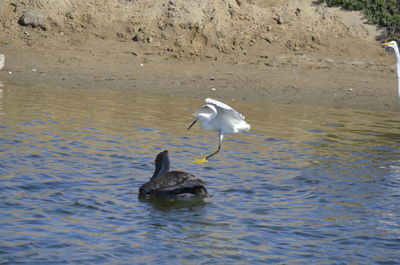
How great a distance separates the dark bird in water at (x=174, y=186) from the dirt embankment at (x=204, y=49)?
28.1 ft

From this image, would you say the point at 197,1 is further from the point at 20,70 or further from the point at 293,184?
the point at 293,184

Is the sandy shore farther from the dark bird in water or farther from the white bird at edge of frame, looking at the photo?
the dark bird in water

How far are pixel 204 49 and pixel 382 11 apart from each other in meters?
5.14

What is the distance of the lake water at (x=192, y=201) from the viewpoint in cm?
677

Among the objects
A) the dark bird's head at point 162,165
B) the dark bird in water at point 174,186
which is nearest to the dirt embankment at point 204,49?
the dark bird's head at point 162,165

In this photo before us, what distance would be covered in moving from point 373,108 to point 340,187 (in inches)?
300

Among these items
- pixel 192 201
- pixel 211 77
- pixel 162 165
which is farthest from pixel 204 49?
pixel 192 201

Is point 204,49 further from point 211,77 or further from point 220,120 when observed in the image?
point 220,120

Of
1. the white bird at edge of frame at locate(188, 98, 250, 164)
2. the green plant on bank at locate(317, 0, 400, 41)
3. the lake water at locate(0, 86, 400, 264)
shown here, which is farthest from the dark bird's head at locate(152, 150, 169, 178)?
the green plant on bank at locate(317, 0, 400, 41)

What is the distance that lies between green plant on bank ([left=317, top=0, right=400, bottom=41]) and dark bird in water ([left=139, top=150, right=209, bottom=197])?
12.5 m

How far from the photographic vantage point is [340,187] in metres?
9.44

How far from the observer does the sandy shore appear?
1727 cm

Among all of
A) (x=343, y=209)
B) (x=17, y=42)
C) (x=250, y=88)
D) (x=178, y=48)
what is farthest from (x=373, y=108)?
(x=17, y=42)

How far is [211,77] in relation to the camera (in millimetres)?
18250
